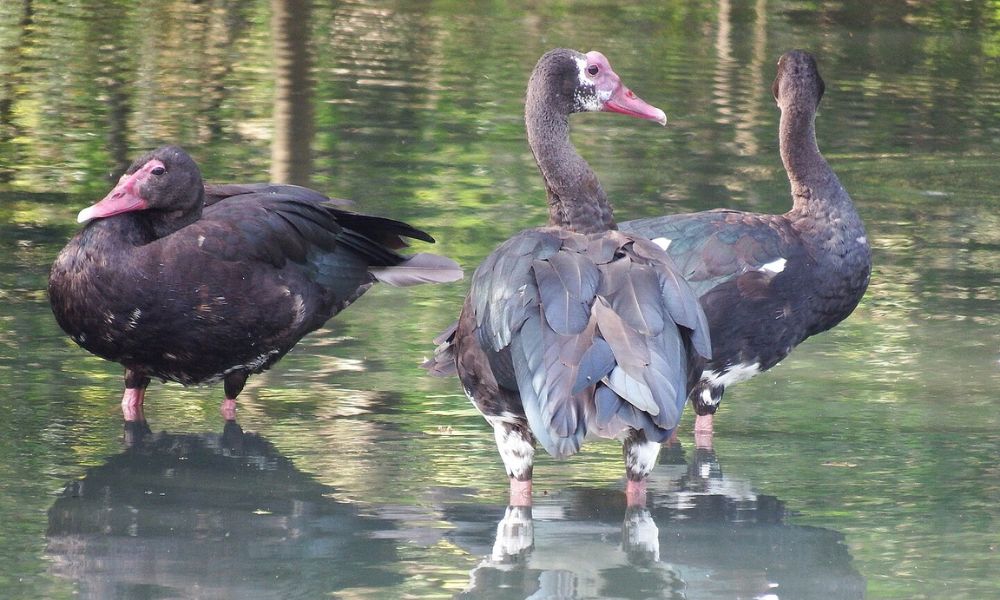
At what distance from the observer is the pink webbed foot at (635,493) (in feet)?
21.0

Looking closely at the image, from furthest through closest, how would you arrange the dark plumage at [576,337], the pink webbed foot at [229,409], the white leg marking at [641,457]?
the pink webbed foot at [229,409], the white leg marking at [641,457], the dark plumage at [576,337]

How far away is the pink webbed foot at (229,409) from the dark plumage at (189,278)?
1cm

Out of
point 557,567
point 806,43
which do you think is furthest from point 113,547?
point 806,43

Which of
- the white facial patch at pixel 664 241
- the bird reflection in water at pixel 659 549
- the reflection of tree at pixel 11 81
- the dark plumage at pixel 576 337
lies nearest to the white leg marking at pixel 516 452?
the dark plumage at pixel 576 337

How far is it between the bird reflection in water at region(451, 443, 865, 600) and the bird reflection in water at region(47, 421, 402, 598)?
1.45 ft

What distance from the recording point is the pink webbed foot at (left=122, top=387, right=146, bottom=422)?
7.47 m

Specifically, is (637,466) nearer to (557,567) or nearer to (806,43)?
(557,567)

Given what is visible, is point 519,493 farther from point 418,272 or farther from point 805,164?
point 805,164

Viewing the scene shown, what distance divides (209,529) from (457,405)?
1.99m

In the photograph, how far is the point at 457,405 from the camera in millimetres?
7816

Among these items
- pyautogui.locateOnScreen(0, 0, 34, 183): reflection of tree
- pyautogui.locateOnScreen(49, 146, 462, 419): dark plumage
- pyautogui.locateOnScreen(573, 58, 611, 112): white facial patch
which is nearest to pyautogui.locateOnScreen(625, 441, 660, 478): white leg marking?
pyautogui.locateOnScreen(573, 58, 611, 112): white facial patch

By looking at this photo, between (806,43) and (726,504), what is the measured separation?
15.5 m

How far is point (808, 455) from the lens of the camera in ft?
23.4

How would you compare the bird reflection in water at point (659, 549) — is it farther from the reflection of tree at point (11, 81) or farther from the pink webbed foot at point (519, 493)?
the reflection of tree at point (11, 81)
